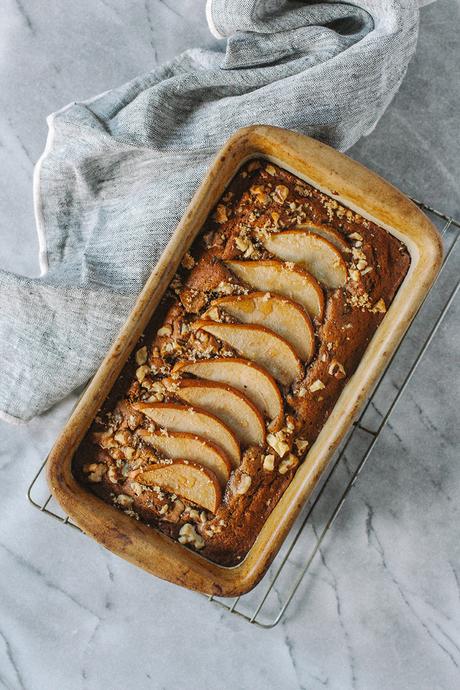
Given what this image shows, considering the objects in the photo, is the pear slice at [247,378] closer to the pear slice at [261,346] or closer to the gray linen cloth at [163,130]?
the pear slice at [261,346]

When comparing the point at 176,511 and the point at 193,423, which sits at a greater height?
the point at 193,423

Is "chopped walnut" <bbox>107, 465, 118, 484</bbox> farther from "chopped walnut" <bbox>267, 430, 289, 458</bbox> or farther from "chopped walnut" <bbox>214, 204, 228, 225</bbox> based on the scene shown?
"chopped walnut" <bbox>214, 204, 228, 225</bbox>

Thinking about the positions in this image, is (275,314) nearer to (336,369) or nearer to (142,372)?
(336,369)

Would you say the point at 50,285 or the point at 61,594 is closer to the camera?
the point at 50,285

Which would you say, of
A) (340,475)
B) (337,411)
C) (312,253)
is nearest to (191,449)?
(337,411)

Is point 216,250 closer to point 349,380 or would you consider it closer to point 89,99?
point 349,380

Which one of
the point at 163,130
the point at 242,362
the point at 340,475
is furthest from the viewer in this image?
the point at 340,475

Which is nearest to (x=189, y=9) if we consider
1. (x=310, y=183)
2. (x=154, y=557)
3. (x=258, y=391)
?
(x=310, y=183)
